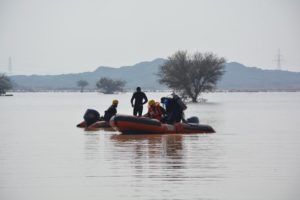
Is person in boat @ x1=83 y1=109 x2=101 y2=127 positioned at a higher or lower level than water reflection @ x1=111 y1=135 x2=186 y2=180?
higher

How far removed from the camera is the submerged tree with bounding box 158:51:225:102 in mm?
89125

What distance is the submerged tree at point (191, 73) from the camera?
292 feet

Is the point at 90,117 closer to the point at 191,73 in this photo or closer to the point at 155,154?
the point at 155,154

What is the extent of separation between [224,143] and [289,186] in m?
10.4

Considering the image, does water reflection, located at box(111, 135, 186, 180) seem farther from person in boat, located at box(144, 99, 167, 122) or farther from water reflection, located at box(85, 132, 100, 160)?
person in boat, located at box(144, 99, 167, 122)

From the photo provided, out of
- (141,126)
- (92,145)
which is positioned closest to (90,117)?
(141,126)

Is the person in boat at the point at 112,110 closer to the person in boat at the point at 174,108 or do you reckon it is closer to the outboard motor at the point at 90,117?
the outboard motor at the point at 90,117

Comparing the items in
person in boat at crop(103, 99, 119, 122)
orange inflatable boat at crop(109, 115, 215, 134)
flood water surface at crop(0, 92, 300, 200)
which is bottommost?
flood water surface at crop(0, 92, 300, 200)

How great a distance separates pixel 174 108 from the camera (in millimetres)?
29844

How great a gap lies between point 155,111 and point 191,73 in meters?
59.4

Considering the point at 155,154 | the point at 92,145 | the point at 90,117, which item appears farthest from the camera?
the point at 90,117

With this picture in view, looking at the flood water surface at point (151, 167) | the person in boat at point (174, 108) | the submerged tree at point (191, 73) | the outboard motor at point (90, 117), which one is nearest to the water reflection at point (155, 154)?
the flood water surface at point (151, 167)

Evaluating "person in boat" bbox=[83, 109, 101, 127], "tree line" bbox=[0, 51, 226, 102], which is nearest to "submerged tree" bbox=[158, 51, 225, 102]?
"tree line" bbox=[0, 51, 226, 102]

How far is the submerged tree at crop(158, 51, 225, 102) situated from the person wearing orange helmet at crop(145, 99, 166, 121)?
2300 inches
